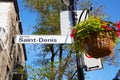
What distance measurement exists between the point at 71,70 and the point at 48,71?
2.92 metres

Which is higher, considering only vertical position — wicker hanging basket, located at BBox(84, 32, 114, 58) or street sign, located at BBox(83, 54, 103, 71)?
wicker hanging basket, located at BBox(84, 32, 114, 58)

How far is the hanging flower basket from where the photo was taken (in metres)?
4.97

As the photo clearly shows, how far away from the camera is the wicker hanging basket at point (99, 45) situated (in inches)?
195

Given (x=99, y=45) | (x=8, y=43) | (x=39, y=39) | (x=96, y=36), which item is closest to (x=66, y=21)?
(x=39, y=39)

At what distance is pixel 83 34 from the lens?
5.14 meters

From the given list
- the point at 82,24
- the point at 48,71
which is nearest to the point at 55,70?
the point at 48,71

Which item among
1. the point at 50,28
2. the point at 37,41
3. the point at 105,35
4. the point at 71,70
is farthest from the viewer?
the point at 50,28

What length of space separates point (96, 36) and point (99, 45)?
19 centimetres

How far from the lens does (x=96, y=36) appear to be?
505 cm

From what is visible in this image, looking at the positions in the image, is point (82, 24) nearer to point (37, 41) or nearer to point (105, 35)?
point (105, 35)

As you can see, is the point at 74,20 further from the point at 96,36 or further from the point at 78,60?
the point at 96,36

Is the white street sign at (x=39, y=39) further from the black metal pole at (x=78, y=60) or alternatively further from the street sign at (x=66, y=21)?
the black metal pole at (x=78, y=60)

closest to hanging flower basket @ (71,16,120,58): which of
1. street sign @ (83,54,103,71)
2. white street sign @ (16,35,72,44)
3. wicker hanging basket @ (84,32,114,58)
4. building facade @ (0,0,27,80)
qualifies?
wicker hanging basket @ (84,32,114,58)

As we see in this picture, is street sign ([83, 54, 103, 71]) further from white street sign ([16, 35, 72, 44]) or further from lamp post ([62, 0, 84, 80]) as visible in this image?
white street sign ([16, 35, 72, 44])
